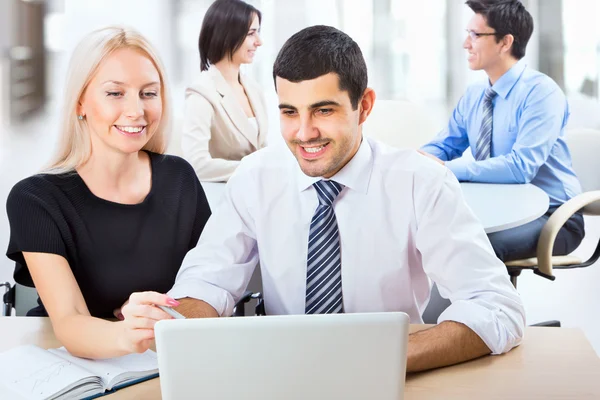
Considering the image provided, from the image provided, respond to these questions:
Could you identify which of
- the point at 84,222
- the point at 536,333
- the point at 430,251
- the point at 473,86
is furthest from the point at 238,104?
→ the point at 536,333

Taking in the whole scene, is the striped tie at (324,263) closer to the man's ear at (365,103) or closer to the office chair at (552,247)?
the man's ear at (365,103)

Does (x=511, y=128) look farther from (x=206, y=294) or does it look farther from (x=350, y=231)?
(x=206, y=294)

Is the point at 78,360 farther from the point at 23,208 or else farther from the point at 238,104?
the point at 238,104

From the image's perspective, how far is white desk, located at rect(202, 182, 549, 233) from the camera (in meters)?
2.36

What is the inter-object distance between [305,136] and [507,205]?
1312 mm

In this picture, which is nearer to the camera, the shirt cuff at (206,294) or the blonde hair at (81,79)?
the shirt cuff at (206,294)

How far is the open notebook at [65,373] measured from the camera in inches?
43.7

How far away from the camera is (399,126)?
372 centimetres

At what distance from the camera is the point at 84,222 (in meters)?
1.64

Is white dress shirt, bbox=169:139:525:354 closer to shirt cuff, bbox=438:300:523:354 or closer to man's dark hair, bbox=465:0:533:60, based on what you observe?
shirt cuff, bbox=438:300:523:354

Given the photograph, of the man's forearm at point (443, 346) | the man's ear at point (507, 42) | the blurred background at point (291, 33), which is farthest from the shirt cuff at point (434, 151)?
the man's forearm at point (443, 346)

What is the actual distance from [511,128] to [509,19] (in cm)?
68

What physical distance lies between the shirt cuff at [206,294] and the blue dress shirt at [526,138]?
1721 millimetres

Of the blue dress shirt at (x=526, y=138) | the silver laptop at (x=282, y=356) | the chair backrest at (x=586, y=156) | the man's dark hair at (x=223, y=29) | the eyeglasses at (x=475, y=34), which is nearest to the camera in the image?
the silver laptop at (x=282, y=356)
